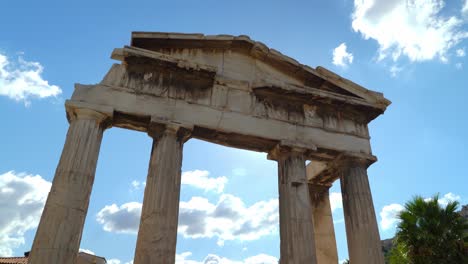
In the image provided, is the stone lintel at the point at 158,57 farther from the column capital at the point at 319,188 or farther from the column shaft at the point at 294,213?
the column capital at the point at 319,188

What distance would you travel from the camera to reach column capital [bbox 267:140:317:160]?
1151cm

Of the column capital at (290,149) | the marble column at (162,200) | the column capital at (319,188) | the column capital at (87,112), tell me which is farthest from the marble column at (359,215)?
the column capital at (87,112)

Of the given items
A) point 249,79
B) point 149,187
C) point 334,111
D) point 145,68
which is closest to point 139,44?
point 145,68

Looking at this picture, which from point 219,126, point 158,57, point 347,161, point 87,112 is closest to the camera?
point 87,112

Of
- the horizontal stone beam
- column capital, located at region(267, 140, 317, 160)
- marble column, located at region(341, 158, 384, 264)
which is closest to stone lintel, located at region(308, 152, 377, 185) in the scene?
marble column, located at region(341, 158, 384, 264)

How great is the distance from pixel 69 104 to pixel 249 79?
5629mm

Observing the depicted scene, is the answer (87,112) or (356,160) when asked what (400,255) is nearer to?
(356,160)

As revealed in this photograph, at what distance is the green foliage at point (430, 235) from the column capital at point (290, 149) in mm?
6861

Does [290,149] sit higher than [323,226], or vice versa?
[290,149]

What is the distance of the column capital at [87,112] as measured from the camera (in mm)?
9859

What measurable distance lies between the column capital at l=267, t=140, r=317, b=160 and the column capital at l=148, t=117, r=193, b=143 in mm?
3021

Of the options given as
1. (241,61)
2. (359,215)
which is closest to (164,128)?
(241,61)

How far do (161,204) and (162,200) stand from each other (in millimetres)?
111

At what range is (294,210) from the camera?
1067cm
